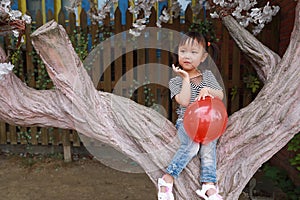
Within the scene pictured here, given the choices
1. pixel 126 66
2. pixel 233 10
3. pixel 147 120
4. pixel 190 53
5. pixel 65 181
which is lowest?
pixel 65 181

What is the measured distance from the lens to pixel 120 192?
4.17 meters

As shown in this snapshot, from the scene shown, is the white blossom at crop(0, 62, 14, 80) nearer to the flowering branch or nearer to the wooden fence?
the flowering branch

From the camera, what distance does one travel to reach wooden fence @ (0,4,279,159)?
4469 millimetres

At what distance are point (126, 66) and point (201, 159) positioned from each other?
3.17 metres

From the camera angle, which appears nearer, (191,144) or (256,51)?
(191,144)

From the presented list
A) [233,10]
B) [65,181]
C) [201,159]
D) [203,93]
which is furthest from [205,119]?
[65,181]

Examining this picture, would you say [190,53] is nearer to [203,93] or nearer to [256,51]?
[203,93]

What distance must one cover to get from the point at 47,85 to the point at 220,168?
3.77m

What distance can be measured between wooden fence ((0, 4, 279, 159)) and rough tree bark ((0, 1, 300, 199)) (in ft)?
8.20

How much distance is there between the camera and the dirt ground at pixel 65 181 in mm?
4082

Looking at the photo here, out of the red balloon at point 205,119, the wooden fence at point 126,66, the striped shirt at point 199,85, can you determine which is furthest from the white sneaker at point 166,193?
the wooden fence at point 126,66

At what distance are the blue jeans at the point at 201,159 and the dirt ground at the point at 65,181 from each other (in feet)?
7.77

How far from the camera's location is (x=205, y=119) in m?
1.68

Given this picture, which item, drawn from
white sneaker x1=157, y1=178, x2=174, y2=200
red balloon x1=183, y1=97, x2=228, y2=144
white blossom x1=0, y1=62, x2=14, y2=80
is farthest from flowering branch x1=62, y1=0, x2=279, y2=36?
white blossom x1=0, y1=62, x2=14, y2=80
